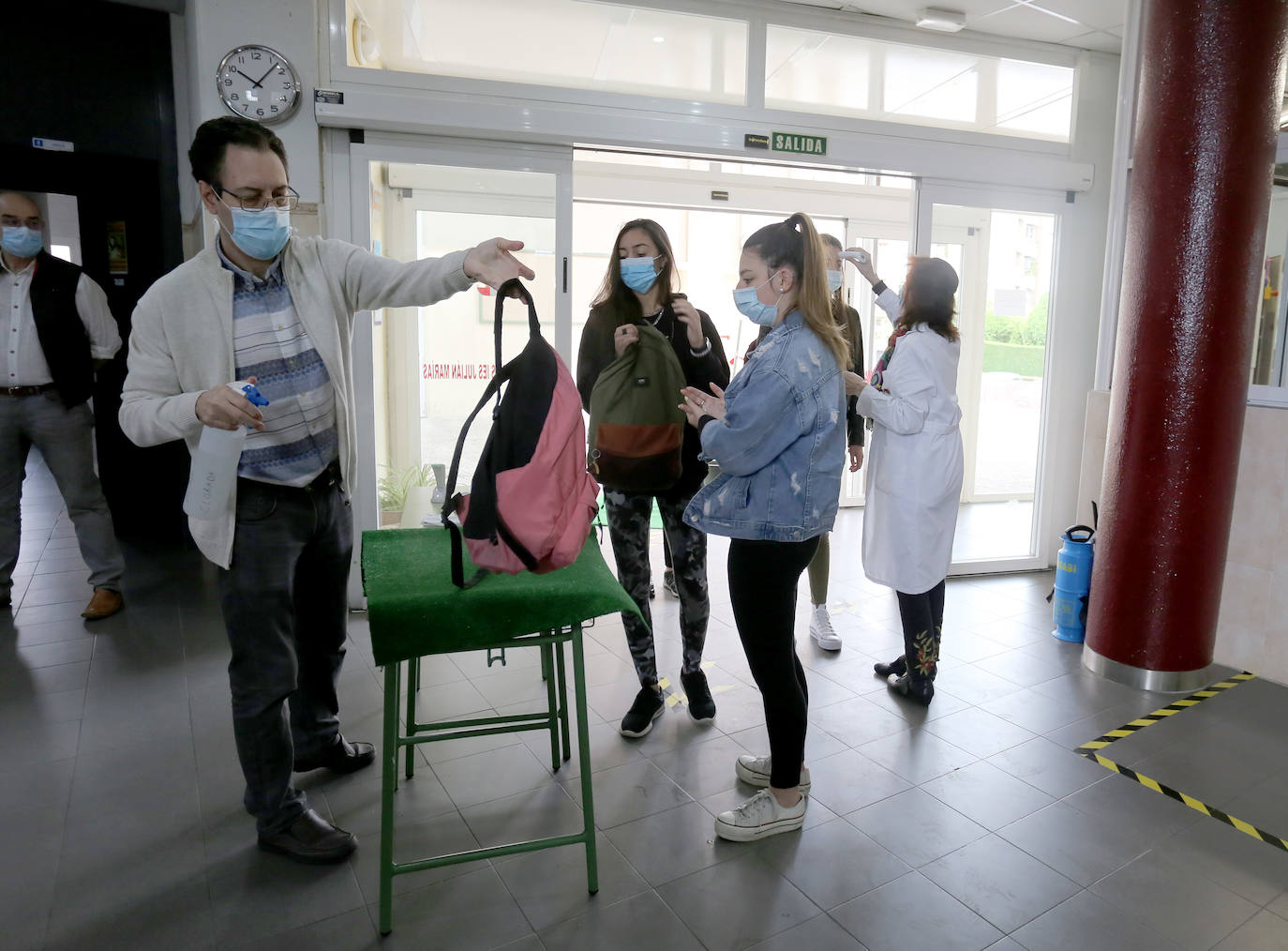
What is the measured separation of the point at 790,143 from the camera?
3908 mm

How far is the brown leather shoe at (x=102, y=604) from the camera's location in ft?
11.8

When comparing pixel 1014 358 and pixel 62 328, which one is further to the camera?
pixel 1014 358

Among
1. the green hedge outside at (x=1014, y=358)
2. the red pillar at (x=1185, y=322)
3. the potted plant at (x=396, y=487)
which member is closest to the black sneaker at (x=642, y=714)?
the potted plant at (x=396, y=487)

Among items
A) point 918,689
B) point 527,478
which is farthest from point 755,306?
point 918,689

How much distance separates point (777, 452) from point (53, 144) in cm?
458

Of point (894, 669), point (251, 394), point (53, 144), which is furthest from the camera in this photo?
point (53, 144)

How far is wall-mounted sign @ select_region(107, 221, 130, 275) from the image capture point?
15.8ft

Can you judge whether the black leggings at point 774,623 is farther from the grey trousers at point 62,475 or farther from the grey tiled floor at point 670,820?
the grey trousers at point 62,475

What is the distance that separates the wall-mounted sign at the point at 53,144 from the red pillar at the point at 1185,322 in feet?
16.8

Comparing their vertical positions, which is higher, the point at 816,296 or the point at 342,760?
the point at 816,296

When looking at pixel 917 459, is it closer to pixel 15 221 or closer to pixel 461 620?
pixel 461 620

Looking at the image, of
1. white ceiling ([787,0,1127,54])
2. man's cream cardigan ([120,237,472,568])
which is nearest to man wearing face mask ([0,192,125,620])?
man's cream cardigan ([120,237,472,568])

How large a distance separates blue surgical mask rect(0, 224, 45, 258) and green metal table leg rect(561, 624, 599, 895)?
3360mm

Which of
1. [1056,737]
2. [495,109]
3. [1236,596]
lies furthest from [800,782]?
[495,109]
